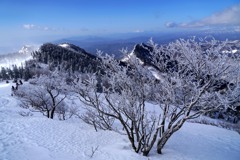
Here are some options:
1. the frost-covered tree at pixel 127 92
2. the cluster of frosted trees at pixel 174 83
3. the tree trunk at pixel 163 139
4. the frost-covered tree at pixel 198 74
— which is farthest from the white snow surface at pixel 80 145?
the frost-covered tree at pixel 198 74

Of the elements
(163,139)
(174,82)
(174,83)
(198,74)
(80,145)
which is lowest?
(80,145)

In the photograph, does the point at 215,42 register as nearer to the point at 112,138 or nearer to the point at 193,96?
the point at 193,96

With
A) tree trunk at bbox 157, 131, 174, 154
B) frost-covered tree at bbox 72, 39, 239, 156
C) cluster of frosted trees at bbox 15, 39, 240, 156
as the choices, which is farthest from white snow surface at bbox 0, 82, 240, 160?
frost-covered tree at bbox 72, 39, 239, 156

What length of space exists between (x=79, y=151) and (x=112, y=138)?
14.0 ft

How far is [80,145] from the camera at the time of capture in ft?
53.3

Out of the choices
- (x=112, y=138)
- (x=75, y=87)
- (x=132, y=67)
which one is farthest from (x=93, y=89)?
(x=112, y=138)

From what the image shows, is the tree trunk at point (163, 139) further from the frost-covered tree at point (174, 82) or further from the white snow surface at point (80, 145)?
the white snow surface at point (80, 145)

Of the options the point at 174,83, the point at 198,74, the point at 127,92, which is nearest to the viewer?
the point at 198,74

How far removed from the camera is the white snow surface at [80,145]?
45.6ft

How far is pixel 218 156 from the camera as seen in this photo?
16.6m

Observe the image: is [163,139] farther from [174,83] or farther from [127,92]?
[127,92]

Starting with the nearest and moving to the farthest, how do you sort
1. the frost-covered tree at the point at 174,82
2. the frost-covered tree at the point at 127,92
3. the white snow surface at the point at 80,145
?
the frost-covered tree at the point at 174,82 → the white snow surface at the point at 80,145 → the frost-covered tree at the point at 127,92

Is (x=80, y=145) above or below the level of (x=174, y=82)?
below

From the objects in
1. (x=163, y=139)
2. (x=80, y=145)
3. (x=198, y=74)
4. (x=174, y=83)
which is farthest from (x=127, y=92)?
(x=80, y=145)
